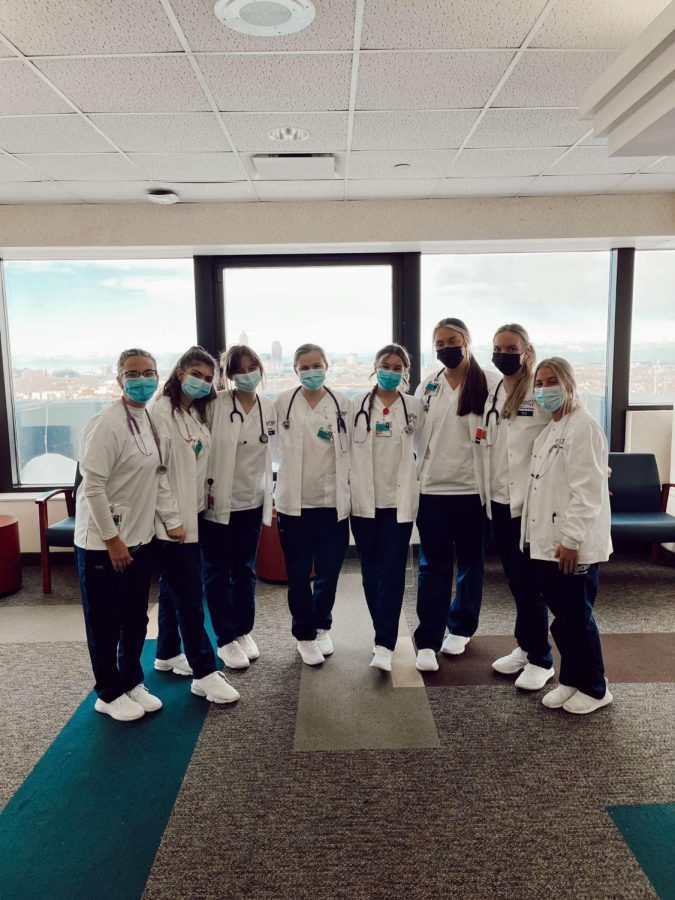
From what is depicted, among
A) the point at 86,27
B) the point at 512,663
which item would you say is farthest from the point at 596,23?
the point at 512,663

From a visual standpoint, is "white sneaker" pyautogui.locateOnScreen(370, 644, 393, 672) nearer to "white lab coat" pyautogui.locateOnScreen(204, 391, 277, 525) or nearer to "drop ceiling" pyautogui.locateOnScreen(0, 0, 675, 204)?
"white lab coat" pyautogui.locateOnScreen(204, 391, 277, 525)

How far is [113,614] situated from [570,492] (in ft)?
6.12

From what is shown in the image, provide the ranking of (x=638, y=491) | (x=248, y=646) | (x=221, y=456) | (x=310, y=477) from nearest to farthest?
(x=221, y=456) → (x=310, y=477) → (x=248, y=646) → (x=638, y=491)

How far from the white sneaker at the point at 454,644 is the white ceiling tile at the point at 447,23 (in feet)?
8.63

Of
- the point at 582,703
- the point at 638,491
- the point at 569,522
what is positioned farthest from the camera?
the point at 638,491

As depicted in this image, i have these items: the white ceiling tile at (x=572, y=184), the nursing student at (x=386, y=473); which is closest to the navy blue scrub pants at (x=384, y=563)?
the nursing student at (x=386, y=473)

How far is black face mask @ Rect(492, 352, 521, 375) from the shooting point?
2.65 meters

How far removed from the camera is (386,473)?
2809 mm

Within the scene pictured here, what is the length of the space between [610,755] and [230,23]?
2.93 metres

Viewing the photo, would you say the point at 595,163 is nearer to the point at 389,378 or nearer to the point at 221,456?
the point at 389,378

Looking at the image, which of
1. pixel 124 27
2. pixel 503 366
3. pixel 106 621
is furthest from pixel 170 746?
pixel 124 27

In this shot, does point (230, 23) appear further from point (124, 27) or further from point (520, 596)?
point (520, 596)

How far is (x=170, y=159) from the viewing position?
11.2 feet

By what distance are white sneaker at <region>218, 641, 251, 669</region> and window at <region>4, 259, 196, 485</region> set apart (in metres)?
2.64
